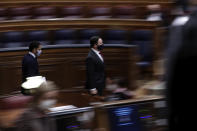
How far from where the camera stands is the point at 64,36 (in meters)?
5.75

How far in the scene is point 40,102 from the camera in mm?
1894

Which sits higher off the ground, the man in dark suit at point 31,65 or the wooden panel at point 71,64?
the man in dark suit at point 31,65

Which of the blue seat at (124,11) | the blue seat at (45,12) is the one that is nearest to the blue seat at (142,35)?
the blue seat at (124,11)

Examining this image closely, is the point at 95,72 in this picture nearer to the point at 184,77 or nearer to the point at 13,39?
the point at 13,39

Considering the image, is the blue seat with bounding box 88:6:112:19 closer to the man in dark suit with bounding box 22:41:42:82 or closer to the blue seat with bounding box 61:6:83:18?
the blue seat with bounding box 61:6:83:18

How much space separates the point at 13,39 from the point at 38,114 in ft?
13.2

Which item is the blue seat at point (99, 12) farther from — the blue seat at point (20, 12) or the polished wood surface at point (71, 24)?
the blue seat at point (20, 12)

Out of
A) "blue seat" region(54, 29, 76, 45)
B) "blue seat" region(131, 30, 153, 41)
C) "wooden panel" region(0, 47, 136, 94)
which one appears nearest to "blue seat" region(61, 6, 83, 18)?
"blue seat" region(54, 29, 76, 45)

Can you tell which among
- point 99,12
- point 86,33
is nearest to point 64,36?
point 86,33

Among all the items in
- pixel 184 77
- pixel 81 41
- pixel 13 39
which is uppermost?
pixel 184 77

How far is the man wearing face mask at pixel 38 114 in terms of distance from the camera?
71.1 inches

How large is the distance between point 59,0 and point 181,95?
5749mm

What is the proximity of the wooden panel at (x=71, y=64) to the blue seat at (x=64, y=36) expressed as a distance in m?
0.69

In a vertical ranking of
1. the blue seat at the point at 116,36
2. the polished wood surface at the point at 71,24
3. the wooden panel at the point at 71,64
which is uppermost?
the polished wood surface at the point at 71,24
